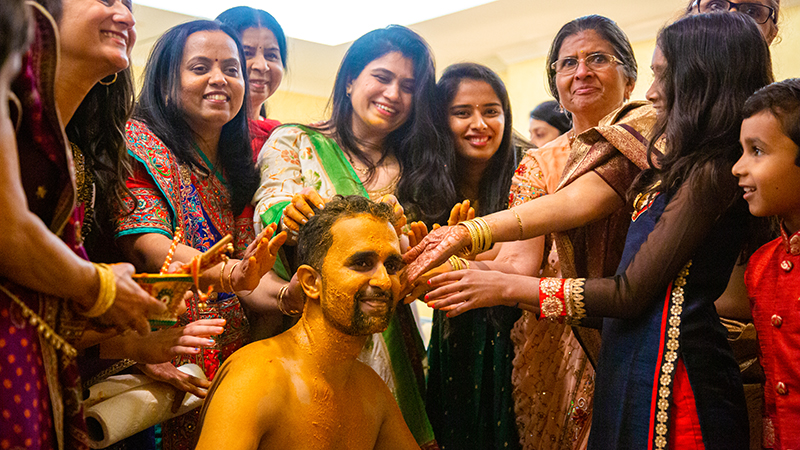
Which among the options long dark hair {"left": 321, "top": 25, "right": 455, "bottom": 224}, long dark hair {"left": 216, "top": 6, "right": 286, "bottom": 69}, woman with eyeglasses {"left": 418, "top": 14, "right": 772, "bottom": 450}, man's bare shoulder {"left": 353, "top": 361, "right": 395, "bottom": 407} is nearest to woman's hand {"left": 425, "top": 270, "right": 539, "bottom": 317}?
woman with eyeglasses {"left": 418, "top": 14, "right": 772, "bottom": 450}

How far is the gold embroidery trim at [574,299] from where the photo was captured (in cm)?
197

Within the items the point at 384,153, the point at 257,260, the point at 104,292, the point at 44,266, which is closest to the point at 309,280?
the point at 257,260

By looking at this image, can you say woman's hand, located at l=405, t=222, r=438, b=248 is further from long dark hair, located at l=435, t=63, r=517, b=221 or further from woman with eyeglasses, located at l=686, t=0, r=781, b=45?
woman with eyeglasses, located at l=686, t=0, r=781, b=45

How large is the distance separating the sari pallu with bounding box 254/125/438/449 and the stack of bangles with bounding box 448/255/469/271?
17.9 inches

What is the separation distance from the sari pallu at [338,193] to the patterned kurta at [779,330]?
115cm

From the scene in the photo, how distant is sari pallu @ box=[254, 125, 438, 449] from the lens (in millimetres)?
2432

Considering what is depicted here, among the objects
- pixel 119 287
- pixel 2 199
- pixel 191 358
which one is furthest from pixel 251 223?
pixel 2 199

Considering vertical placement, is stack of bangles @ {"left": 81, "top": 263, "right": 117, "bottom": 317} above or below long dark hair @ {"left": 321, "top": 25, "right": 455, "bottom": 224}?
below

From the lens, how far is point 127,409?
72.3 inches

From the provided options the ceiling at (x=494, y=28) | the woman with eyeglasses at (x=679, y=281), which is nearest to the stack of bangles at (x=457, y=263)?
the woman with eyeglasses at (x=679, y=281)

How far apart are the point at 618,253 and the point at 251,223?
4.27ft

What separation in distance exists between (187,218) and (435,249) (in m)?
0.83

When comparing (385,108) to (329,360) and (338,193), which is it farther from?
(329,360)

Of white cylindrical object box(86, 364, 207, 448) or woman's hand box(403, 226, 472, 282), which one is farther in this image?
woman's hand box(403, 226, 472, 282)
